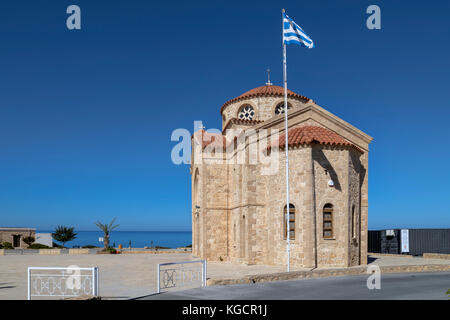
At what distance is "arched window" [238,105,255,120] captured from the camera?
29.8 metres

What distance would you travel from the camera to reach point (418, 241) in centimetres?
2944

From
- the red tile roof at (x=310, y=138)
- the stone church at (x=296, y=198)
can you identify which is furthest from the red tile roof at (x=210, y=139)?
the red tile roof at (x=310, y=138)

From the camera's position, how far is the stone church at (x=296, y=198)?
19703 mm

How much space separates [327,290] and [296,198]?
802cm

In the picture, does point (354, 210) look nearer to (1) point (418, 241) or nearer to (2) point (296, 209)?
(2) point (296, 209)

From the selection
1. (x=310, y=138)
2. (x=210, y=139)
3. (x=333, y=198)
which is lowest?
(x=333, y=198)

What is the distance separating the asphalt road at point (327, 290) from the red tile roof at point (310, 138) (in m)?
7.32

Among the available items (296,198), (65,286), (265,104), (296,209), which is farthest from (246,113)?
(65,286)

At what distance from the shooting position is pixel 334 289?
41.2ft

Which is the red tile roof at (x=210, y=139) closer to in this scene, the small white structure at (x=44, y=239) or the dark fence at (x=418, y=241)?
the dark fence at (x=418, y=241)

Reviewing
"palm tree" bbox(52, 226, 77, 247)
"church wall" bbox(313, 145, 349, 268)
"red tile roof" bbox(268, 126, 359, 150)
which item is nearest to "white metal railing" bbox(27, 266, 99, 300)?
"church wall" bbox(313, 145, 349, 268)

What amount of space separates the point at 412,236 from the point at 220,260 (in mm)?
15123

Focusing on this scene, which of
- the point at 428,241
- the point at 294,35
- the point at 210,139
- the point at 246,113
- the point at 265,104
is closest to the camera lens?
the point at 294,35
